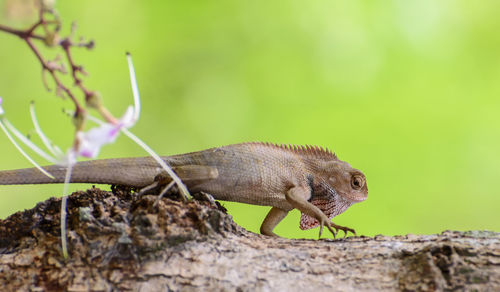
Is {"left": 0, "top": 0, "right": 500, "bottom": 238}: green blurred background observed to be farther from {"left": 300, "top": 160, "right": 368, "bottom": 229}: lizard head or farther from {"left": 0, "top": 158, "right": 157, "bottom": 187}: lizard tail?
{"left": 0, "top": 158, "right": 157, "bottom": 187}: lizard tail

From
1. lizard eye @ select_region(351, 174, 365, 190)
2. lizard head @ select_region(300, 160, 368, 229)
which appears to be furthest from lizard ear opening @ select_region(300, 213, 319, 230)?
lizard eye @ select_region(351, 174, 365, 190)

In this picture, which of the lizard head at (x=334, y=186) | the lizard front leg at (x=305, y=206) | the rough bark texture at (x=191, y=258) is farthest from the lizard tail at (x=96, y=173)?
the lizard head at (x=334, y=186)

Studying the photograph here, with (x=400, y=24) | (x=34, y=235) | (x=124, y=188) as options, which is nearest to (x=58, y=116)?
(x=124, y=188)

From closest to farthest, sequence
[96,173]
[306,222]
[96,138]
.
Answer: [96,138], [96,173], [306,222]

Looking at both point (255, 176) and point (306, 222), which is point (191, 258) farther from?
point (306, 222)

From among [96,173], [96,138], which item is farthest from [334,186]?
[96,138]

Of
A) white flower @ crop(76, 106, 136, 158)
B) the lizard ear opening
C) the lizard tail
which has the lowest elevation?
white flower @ crop(76, 106, 136, 158)
